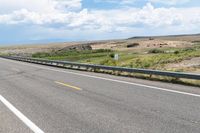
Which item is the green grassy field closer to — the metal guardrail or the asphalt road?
the metal guardrail

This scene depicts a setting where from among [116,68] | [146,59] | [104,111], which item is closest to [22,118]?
[104,111]

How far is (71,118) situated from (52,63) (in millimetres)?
28975

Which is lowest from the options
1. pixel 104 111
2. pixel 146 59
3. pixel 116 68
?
pixel 146 59

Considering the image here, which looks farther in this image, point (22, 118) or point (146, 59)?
point (146, 59)

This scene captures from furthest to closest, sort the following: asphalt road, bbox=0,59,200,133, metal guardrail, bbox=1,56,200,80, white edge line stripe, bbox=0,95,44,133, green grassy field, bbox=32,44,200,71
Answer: green grassy field, bbox=32,44,200,71 → metal guardrail, bbox=1,56,200,80 → white edge line stripe, bbox=0,95,44,133 → asphalt road, bbox=0,59,200,133

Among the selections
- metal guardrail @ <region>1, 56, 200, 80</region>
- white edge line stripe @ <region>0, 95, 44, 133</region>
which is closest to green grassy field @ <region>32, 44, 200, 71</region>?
metal guardrail @ <region>1, 56, 200, 80</region>

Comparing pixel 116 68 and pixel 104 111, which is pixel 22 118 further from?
pixel 116 68

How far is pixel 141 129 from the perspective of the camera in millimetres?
7293

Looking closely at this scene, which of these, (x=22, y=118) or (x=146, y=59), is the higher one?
(x=22, y=118)

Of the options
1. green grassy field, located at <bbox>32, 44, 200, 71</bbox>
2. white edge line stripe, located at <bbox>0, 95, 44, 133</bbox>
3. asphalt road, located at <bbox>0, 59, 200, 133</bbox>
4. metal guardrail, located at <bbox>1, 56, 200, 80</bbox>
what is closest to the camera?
asphalt road, located at <bbox>0, 59, 200, 133</bbox>

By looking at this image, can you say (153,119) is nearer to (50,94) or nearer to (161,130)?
(161,130)

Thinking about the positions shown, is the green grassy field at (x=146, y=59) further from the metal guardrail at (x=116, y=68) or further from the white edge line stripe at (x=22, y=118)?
the white edge line stripe at (x=22, y=118)

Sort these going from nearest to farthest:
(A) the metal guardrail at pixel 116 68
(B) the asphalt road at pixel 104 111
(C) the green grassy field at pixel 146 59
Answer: (B) the asphalt road at pixel 104 111 → (A) the metal guardrail at pixel 116 68 → (C) the green grassy field at pixel 146 59

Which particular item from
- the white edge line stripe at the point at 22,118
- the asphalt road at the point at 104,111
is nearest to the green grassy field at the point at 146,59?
the asphalt road at the point at 104,111
